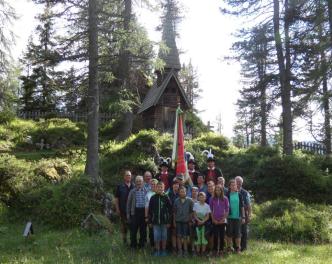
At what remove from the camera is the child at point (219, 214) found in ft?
33.6

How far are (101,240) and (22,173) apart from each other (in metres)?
6.02

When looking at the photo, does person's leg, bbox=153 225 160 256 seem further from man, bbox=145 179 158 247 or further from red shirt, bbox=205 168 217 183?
red shirt, bbox=205 168 217 183

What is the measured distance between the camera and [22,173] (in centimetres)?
1662

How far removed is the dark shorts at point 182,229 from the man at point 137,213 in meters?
0.98

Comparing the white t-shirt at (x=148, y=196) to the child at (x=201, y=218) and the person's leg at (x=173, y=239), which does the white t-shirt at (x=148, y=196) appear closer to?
the person's leg at (x=173, y=239)

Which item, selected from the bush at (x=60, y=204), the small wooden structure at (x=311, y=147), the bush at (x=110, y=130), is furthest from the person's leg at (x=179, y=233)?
the small wooden structure at (x=311, y=147)

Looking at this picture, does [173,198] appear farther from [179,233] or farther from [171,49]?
[171,49]

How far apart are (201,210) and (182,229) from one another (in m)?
0.63

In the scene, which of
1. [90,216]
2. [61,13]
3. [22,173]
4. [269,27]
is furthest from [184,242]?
[269,27]

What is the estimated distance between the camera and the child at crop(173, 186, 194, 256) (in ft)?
33.5

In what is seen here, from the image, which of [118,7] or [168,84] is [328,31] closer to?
[118,7]

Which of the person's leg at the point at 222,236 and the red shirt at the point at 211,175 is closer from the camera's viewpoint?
the person's leg at the point at 222,236

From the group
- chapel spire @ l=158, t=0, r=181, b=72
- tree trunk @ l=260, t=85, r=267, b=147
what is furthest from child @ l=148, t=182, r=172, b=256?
chapel spire @ l=158, t=0, r=181, b=72

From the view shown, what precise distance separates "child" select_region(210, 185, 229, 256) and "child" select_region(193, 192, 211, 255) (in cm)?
17
